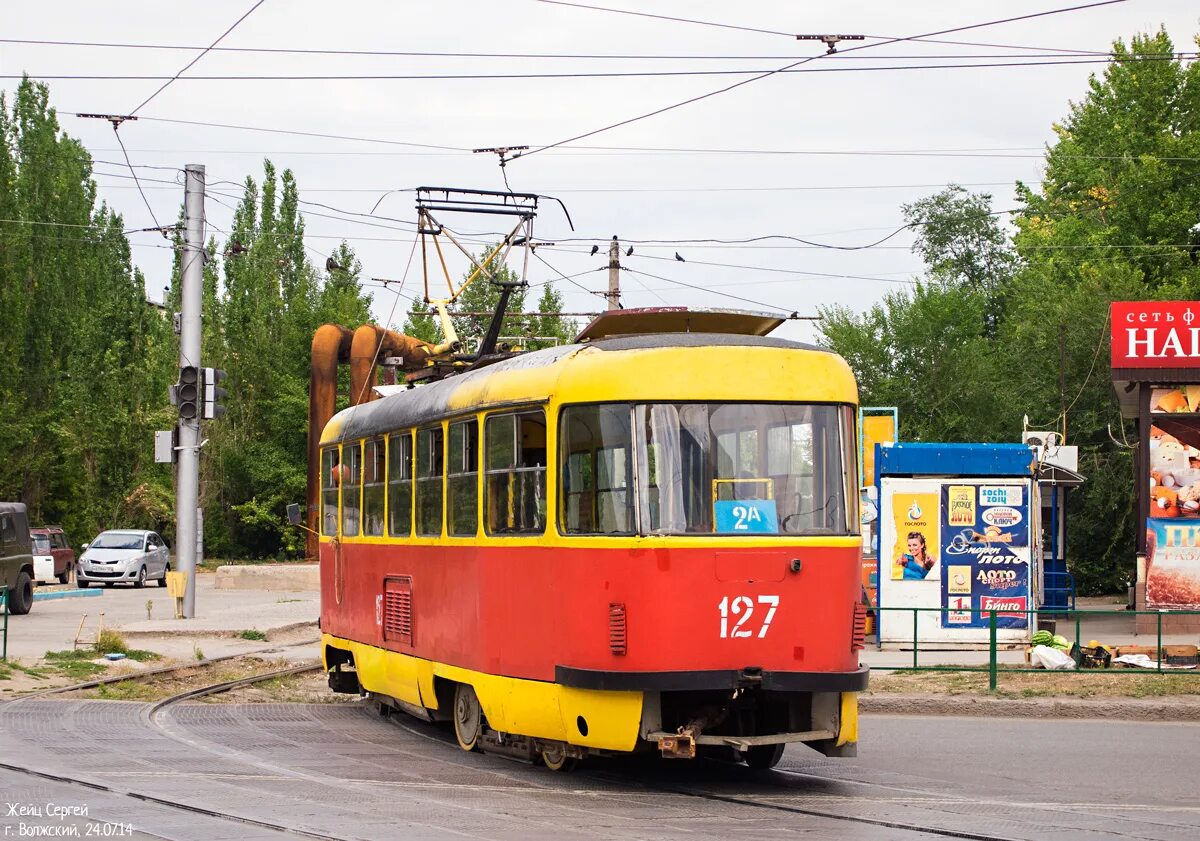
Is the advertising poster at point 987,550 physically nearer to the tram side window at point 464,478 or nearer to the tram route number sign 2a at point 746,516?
the tram side window at point 464,478

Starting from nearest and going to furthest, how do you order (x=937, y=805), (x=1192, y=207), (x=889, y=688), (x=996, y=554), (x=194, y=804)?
1. (x=194, y=804)
2. (x=937, y=805)
3. (x=889, y=688)
4. (x=996, y=554)
5. (x=1192, y=207)

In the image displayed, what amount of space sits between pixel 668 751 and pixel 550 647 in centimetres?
114

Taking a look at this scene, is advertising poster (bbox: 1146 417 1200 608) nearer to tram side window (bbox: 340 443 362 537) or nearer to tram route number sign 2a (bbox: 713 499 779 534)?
tram side window (bbox: 340 443 362 537)

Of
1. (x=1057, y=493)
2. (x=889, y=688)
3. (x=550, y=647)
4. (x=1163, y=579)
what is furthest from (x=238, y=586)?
(x=550, y=647)

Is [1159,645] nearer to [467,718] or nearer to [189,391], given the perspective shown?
[467,718]

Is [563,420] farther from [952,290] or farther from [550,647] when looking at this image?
[952,290]

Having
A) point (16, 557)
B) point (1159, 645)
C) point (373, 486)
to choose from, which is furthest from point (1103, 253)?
point (373, 486)

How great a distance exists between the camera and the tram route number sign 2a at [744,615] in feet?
34.8

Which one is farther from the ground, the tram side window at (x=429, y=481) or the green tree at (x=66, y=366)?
the green tree at (x=66, y=366)

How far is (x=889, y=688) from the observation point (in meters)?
17.4

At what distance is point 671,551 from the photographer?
10.5 m

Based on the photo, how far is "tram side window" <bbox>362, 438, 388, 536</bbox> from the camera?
1517 cm

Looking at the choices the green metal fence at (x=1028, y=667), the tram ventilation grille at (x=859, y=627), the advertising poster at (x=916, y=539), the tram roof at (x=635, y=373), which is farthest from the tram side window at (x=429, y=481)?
the advertising poster at (x=916, y=539)

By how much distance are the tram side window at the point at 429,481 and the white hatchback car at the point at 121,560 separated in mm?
31427
